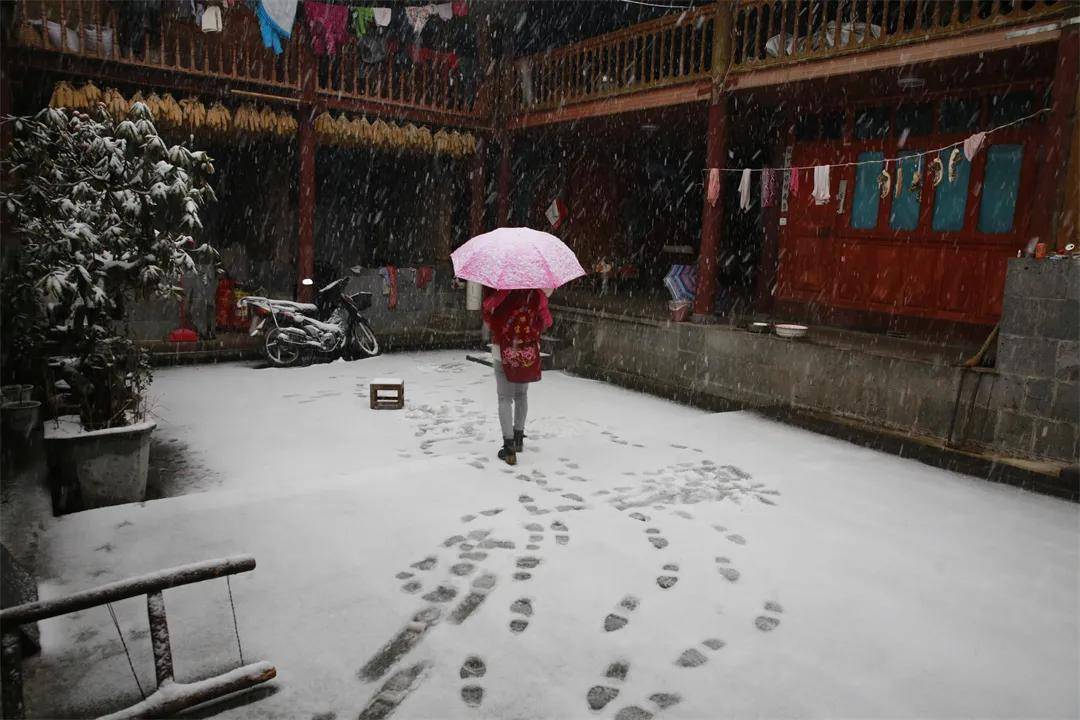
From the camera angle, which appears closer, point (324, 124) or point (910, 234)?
point (910, 234)

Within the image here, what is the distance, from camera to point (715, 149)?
10.8 m

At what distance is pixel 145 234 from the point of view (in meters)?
5.65

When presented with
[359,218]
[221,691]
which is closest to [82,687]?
[221,691]

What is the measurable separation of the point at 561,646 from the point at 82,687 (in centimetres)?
Answer: 219

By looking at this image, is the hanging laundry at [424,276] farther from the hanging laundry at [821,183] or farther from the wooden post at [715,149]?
the hanging laundry at [821,183]

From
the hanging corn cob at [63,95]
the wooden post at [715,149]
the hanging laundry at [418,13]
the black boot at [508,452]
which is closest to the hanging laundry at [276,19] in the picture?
the hanging laundry at [418,13]

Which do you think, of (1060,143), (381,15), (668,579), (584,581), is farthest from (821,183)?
(584,581)

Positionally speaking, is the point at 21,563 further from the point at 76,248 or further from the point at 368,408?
the point at 368,408

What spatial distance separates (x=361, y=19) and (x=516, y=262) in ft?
27.1

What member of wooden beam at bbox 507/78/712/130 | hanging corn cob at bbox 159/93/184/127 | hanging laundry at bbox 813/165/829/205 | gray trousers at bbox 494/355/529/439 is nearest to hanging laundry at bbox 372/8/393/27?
wooden beam at bbox 507/78/712/130

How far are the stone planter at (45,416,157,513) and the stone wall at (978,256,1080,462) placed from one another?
780 cm

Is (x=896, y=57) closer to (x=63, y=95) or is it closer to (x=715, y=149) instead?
(x=715, y=149)

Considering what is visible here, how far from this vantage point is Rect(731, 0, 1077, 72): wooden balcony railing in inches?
295

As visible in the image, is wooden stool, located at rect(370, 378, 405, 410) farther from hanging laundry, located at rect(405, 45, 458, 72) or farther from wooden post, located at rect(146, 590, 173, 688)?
hanging laundry, located at rect(405, 45, 458, 72)
